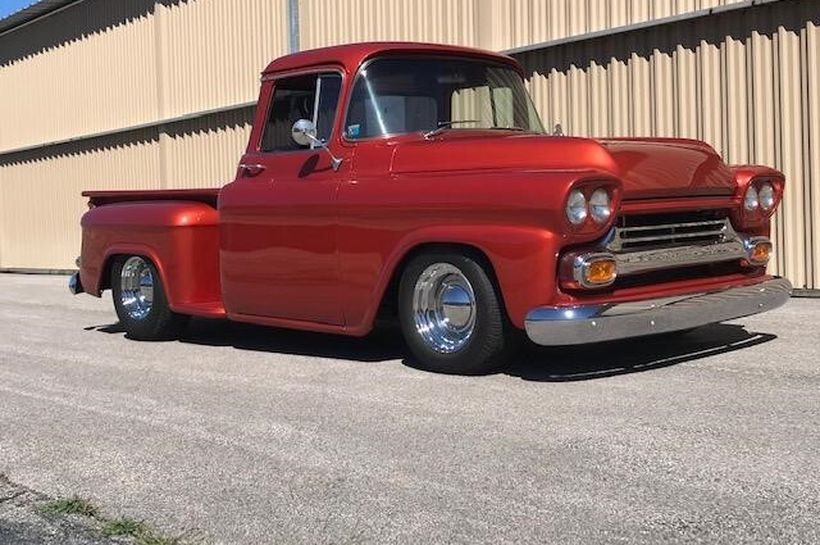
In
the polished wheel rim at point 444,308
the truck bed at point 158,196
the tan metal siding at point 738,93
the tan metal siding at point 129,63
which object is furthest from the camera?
the tan metal siding at point 129,63

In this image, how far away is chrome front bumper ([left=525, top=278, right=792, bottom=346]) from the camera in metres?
4.97

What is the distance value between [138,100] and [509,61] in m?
13.0

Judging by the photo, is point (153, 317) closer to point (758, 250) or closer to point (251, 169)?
point (251, 169)

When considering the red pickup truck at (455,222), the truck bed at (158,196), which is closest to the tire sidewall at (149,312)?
the red pickup truck at (455,222)

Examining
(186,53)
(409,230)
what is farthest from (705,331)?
(186,53)

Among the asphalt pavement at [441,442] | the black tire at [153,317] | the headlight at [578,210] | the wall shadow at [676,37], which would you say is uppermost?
the wall shadow at [676,37]

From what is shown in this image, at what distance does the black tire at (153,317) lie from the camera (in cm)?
783

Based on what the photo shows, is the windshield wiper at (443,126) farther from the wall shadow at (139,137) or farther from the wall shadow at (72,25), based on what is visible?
the wall shadow at (72,25)

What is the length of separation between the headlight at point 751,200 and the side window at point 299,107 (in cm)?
267

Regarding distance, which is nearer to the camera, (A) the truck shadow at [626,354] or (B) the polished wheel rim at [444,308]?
(B) the polished wheel rim at [444,308]

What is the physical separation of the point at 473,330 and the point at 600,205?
3.49ft

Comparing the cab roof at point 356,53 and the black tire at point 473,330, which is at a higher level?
the cab roof at point 356,53

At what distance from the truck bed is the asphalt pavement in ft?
4.51

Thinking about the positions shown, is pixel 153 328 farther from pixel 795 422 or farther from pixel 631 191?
pixel 795 422
